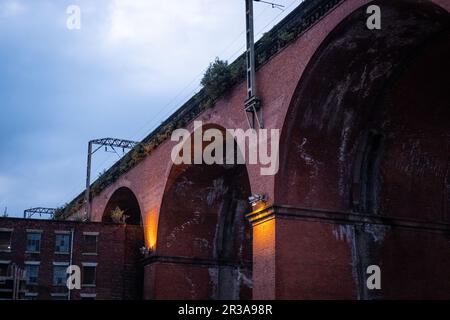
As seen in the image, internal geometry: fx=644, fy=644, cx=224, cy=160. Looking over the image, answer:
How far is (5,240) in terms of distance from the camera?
25453mm

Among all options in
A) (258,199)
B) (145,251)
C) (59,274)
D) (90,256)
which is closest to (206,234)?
(145,251)

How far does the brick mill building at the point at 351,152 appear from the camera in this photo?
1515 centimetres

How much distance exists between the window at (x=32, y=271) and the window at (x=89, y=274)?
1.81 m

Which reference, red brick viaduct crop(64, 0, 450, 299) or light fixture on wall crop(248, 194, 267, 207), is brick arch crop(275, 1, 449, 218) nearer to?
red brick viaduct crop(64, 0, 450, 299)

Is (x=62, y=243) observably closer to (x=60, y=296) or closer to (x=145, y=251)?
(x=60, y=296)

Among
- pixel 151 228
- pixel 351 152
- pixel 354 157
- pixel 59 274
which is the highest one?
pixel 351 152

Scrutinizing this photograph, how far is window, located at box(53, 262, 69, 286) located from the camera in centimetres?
2542

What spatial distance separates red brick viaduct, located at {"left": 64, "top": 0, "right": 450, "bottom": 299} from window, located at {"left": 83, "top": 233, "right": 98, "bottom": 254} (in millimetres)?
9447

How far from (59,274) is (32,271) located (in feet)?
3.41

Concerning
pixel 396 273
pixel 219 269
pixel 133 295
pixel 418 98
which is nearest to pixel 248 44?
pixel 418 98

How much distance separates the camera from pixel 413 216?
17547mm

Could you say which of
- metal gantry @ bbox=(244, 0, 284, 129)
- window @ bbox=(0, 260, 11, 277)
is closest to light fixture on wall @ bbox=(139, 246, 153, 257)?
window @ bbox=(0, 260, 11, 277)

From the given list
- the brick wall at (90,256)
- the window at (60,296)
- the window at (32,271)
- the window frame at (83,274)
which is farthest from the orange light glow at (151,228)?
the window at (32,271)
